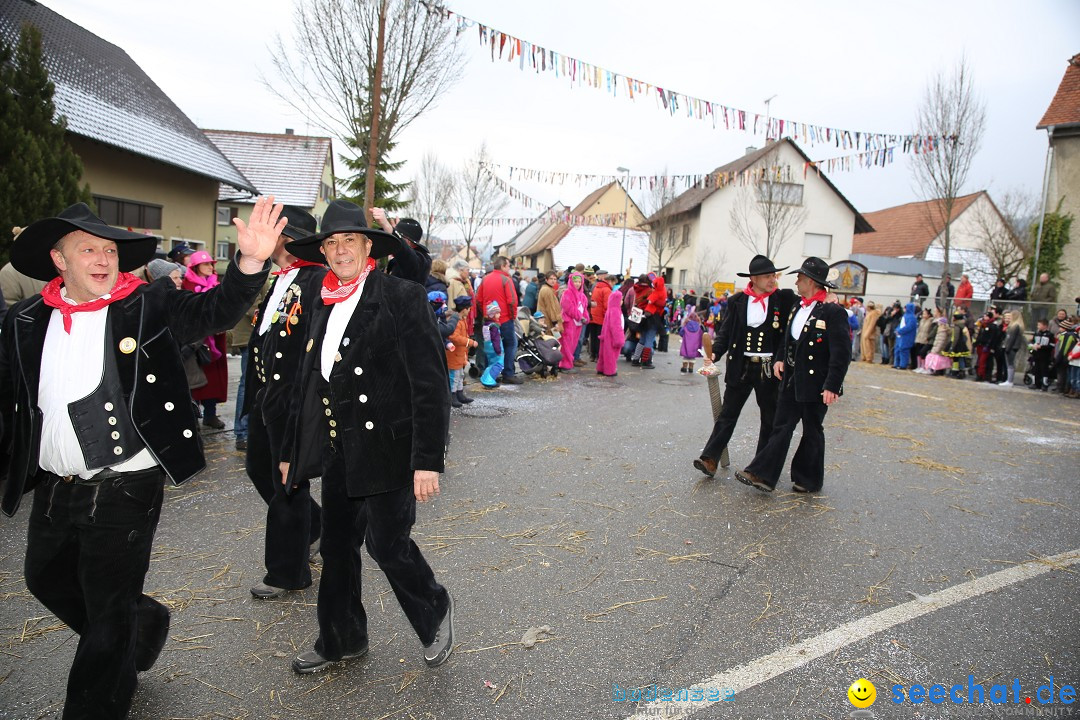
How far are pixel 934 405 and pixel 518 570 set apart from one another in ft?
32.8

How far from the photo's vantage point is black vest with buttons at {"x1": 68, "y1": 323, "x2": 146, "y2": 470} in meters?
2.54

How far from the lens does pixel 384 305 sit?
2982 mm

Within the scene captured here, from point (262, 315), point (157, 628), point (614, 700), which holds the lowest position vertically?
point (614, 700)

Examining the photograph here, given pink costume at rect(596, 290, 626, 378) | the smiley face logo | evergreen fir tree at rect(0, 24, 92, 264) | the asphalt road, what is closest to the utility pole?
evergreen fir tree at rect(0, 24, 92, 264)

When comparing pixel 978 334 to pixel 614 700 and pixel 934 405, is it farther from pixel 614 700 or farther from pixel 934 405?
pixel 614 700

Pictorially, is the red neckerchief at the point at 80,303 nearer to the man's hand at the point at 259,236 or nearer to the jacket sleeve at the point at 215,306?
the jacket sleeve at the point at 215,306

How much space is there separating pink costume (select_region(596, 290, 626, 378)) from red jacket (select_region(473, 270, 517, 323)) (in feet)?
8.73

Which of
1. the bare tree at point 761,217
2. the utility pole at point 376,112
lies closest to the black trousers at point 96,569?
the utility pole at point 376,112

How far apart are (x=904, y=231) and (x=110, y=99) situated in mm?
46215

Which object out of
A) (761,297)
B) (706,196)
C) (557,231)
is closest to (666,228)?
(706,196)

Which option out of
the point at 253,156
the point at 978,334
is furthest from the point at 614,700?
the point at 253,156

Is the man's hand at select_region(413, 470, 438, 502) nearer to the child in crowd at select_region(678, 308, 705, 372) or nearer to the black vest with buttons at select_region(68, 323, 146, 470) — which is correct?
the black vest with buttons at select_region(68, 323, 146, 470)

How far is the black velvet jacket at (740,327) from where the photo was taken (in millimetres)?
6062

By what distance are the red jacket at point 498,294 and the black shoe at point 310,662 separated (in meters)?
7.88
